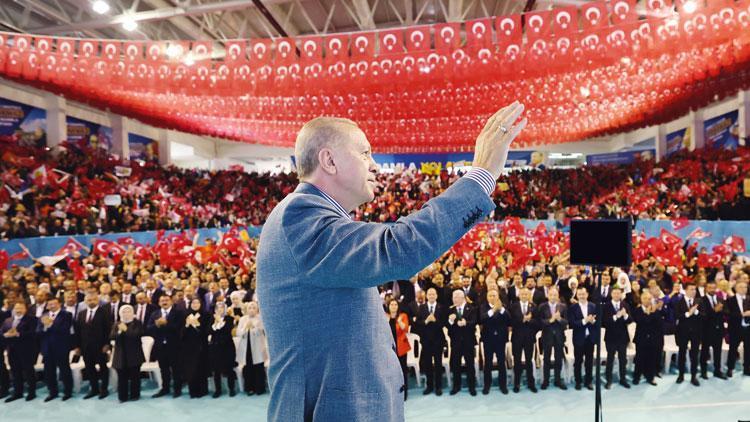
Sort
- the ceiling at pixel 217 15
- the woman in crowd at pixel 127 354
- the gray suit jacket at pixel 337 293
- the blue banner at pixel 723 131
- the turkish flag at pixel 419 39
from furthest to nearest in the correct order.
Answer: the blue banner at pixel 723 131
the ceiling at pixel 217 15
the turkish flag at pixel 419 39
the woman in crowd at pixel 127 354
the gray suit jacket at pixel 337 293

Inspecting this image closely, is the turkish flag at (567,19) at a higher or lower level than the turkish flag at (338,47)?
lower

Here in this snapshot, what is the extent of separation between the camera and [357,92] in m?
11.2

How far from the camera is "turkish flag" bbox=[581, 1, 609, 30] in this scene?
21.6 feet

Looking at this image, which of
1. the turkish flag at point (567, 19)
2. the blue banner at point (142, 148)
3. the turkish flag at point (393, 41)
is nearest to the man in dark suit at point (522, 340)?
the turkish flag at point (567, 19)

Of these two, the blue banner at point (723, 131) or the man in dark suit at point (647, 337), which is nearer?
the man in dark suit at point (647, 337)

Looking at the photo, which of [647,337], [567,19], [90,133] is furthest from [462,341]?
[90,133]

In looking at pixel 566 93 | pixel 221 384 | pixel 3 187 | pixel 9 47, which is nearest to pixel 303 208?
pixel 221 384

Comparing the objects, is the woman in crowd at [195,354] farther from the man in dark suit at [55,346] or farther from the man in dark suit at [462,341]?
the man in dark suit at [462,341]

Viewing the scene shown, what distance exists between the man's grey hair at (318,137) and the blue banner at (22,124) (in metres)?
16.9

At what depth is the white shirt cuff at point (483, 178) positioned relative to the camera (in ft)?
3.54

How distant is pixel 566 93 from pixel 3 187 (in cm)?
1487

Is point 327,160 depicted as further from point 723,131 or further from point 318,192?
point 723,131

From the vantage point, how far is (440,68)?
339 inches

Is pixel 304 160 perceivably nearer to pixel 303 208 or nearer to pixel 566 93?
pixel 303 208
